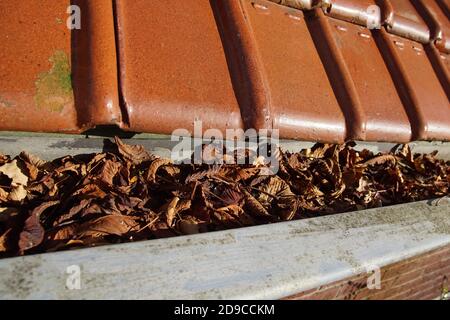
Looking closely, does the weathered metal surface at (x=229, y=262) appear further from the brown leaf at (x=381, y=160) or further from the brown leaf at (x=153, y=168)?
the brown leaf at (x=381, y=160)

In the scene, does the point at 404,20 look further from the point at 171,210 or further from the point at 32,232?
the point at 32,232

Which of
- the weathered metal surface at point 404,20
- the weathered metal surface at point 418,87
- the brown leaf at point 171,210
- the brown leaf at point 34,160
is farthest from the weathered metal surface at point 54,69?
the weathered metal surface at point 404,20

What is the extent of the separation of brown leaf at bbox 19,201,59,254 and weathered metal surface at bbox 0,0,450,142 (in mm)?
278

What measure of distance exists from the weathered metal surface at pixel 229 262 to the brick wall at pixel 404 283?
0.09m

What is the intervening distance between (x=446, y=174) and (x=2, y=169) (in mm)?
2334

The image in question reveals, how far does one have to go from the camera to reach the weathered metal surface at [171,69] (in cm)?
127

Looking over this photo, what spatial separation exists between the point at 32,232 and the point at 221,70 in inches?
34.7

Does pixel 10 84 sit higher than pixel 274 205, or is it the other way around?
pixel 10 84

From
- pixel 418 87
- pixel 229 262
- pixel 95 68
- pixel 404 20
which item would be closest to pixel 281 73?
pixel 95 68

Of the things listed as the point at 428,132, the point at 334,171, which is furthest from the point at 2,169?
the point at 428,132

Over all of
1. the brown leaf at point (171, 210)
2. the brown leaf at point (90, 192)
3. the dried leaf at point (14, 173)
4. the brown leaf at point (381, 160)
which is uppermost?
the dried leaf at point (14, 173)

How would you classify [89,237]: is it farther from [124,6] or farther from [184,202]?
[124,6]
